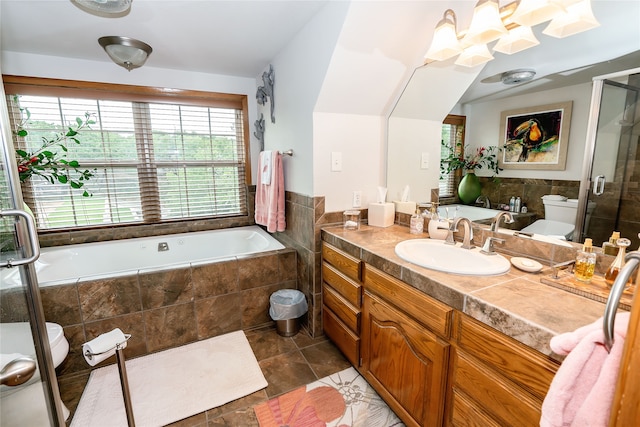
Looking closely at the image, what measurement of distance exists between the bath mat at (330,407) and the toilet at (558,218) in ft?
3.87

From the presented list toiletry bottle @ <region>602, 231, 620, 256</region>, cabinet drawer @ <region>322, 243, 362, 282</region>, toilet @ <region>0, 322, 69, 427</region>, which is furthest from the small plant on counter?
toilet @ <region>0, 322, 69, 427</region>

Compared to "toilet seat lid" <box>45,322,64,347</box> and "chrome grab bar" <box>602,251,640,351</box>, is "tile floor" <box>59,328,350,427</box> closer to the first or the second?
"toilet seat lid" <box>45,322,64,347</box>

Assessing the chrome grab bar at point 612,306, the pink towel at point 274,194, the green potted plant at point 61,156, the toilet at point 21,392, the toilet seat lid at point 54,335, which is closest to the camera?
the chrome grab bar at point 612,306

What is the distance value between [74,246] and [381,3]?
305 centimetres

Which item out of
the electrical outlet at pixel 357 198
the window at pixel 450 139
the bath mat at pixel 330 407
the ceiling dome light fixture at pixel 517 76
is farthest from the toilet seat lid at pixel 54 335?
the ceiling dome light fixture at pixel 517 76

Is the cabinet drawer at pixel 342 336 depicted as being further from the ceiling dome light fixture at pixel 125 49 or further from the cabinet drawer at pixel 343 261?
the ceiling dome light fixture at pixel 125 49

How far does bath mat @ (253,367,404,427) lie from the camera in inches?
59.6

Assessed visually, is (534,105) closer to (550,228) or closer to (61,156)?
(550,228)

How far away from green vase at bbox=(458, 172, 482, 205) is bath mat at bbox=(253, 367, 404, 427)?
4.08ft

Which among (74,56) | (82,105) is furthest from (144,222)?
(74,56)

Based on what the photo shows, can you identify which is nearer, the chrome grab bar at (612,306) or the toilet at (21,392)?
the chrome grab bar at (612,306)

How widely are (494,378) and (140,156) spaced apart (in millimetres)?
3148

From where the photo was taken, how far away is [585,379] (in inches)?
25.2

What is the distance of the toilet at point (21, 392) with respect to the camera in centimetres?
73
